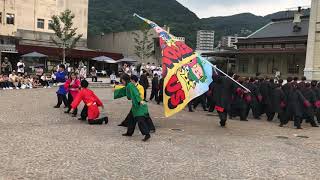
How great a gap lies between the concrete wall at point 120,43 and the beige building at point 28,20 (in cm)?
699

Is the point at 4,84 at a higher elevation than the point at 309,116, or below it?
higher

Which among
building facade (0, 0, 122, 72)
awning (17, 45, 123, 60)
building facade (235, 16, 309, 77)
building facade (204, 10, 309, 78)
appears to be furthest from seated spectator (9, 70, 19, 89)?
building facade (235, 16, 309, 77)

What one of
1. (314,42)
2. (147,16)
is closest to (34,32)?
(314,42)

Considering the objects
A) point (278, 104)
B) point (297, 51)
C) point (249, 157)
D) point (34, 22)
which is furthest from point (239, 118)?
point (34, 22)

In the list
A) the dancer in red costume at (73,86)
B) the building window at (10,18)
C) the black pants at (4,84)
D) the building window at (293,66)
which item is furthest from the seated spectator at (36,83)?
the building window at (293,66)

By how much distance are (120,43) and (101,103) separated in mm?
44720

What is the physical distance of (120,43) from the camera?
57188 mm

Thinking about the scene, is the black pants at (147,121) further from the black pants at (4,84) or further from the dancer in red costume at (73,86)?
the black pants at (4,84)

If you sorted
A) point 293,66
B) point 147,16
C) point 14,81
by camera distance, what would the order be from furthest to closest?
point 147,16
point 293,66
point 14,81

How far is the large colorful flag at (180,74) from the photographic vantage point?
11.7m

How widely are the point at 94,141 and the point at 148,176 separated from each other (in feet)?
9.95

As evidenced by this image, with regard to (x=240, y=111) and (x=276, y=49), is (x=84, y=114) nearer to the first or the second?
(x=240, y=111)

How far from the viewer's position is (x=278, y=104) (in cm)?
1540

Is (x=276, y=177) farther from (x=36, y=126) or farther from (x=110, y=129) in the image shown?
(x=36, y=126)
